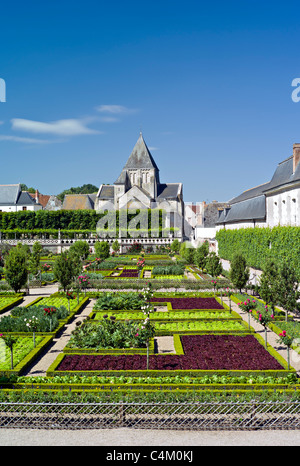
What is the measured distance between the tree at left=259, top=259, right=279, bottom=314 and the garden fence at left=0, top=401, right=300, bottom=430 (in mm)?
8779

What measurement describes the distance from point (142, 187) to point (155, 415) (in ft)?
255

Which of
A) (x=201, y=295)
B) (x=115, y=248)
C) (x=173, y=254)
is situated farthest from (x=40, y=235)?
(x=201, y=295)

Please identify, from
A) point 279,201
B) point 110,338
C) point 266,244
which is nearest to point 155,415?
point 110,338

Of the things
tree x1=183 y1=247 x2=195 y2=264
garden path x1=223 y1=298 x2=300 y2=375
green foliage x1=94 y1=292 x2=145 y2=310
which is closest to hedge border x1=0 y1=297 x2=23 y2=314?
green foliage x1=94 y1=292 x2=145 y2=310

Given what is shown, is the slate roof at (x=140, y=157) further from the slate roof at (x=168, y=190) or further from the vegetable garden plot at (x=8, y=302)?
the vegetable garden plot at (x=8, y=302)

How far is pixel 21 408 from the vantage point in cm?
1012

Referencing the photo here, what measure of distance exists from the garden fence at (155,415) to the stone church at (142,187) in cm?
Answer: 7216

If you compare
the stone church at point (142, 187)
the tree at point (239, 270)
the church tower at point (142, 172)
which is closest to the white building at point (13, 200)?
the stone church at point (142, 187)

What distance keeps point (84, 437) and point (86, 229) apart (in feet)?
209

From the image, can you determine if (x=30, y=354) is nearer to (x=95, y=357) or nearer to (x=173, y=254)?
(x=95, y=357)

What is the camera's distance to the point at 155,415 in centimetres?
1004

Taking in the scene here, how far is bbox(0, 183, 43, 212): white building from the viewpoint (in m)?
78.7

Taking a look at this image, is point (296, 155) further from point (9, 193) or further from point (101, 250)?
point (9, 193)

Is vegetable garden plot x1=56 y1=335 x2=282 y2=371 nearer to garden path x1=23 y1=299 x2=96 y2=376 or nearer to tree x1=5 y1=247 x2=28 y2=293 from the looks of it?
garden path x1=23 y1=299 x2=96 y2=376
